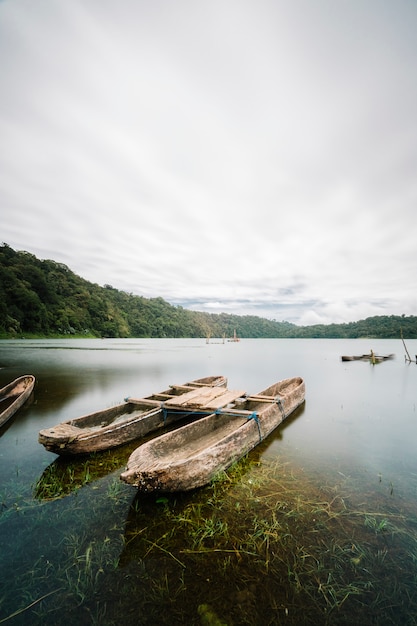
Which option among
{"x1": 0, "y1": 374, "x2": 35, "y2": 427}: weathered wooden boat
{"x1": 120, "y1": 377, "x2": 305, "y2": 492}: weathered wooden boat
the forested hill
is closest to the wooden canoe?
{"x1": 120, "y1": 377, "x2": 305, "y2": 492}: weathered wooden boat

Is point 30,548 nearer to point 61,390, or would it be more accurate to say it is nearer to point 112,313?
point 61,390

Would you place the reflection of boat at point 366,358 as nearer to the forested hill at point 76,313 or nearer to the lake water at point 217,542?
the lake water at point 217,542

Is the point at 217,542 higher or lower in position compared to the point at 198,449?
lower

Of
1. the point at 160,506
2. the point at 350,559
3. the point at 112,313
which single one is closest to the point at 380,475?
the point at 350,559

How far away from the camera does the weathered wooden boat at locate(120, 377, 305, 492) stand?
4.11 meters

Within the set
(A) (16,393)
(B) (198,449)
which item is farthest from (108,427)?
(A) (16,393)

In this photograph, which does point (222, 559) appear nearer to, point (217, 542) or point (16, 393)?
point (217, 542)

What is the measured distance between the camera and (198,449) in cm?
611

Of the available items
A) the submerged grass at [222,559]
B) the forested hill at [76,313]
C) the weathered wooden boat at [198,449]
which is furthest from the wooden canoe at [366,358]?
the forested hill at [76,313]

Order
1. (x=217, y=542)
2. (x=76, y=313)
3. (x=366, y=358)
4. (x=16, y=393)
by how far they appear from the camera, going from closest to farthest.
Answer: (x=217, y=542) < (x=16, y=393) < (x=366, y=358) < (x=76, y=313)

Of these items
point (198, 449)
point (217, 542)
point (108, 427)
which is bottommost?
point (217, 542)

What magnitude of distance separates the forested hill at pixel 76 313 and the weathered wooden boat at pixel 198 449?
82.3 metres

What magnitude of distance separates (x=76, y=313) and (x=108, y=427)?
103 m

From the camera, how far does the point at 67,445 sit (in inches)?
216
